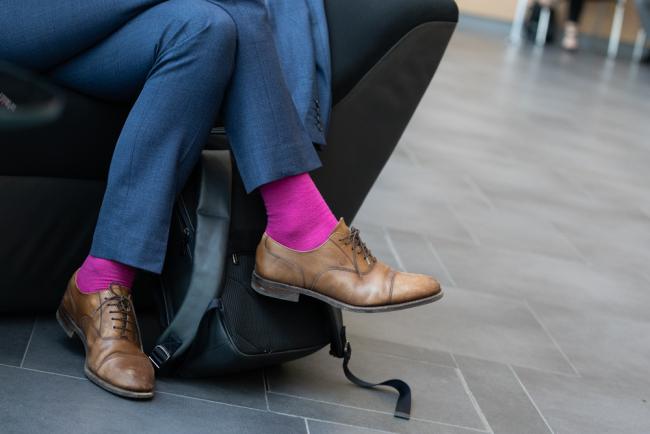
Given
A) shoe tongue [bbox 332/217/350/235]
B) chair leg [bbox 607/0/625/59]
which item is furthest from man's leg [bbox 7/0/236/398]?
chair leg [bbox 607/0/625/59]

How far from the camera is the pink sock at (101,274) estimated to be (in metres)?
1.53

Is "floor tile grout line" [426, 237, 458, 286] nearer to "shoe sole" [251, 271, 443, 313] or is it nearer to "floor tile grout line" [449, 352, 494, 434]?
"floor tile grout line" [449, 352, 494, 434]

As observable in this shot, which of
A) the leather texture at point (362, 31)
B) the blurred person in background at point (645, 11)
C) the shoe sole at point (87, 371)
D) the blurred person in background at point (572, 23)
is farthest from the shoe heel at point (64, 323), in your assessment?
the blurred person in background at point (572, 23)

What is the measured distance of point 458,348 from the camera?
1941 millimetres

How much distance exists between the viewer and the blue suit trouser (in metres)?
1.46

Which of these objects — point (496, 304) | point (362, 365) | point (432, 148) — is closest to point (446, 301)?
point (496, 304)

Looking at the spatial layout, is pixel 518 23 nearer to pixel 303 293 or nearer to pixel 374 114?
pixel 374 114

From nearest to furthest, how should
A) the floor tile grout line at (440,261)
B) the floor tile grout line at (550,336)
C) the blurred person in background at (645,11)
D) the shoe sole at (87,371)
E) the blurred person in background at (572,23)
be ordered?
the shoe sole at (87,371) → the floor tile grout line at (550,336) → the floor tile grout line at (440,261) → the blurred person in background at (645,11) → the blurred person in background at (572,23)

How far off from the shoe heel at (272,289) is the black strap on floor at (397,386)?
166 mm

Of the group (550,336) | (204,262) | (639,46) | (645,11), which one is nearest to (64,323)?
(204,262)

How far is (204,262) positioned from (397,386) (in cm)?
38

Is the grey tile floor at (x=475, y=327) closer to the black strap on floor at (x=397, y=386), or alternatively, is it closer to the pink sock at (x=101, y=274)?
the black strap on floor at (x=397, y=386)

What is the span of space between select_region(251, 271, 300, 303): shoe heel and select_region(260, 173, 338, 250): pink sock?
2.5 inches

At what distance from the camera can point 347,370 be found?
166cm
